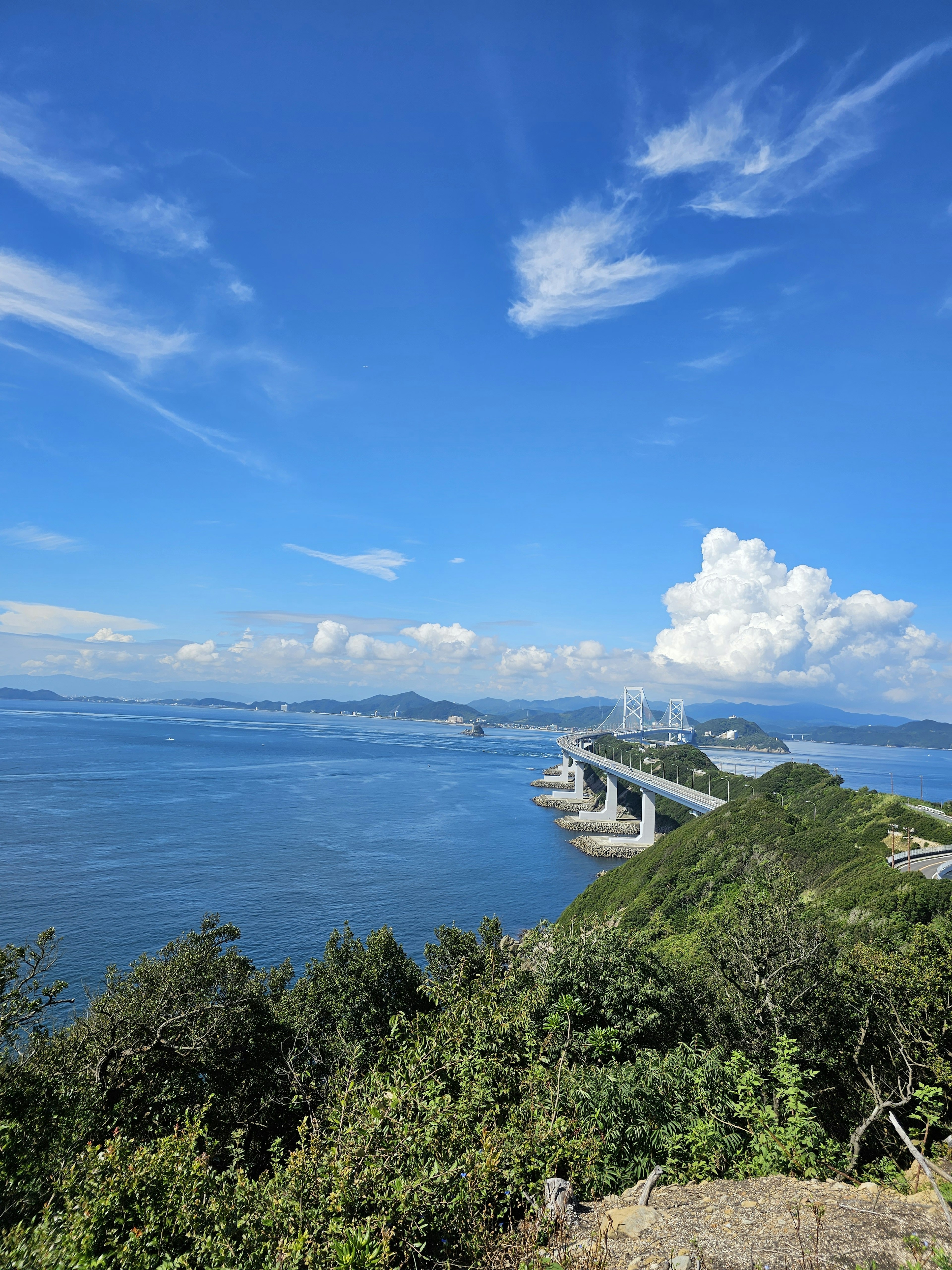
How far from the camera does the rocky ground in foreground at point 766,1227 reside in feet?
15.4

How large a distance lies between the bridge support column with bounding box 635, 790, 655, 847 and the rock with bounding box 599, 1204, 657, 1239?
170ft

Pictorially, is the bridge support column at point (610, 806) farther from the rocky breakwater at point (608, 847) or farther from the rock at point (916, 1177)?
the rock at point (916, 1177)

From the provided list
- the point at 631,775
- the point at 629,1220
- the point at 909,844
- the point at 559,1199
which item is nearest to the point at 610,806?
the point at 631,775

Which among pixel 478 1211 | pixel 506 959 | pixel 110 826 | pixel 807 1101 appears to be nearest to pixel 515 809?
pixel 110 826

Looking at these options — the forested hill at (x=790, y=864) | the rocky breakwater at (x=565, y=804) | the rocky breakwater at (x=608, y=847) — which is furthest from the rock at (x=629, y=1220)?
the rocky breakwater at (x=565, y=804)

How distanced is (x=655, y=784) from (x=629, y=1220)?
5020 centimetres

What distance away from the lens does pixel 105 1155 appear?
15.8ft

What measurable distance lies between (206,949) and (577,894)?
31.5m

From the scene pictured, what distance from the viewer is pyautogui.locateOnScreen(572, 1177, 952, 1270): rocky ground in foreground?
4.71 meters

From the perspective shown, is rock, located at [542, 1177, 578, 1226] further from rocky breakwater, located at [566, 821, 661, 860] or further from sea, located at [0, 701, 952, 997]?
rocky breakwater, located at [566, 821, 661, 860]

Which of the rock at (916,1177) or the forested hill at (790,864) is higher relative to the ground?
the rock at (916,1177)

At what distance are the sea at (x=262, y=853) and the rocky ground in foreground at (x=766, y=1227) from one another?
21993mm

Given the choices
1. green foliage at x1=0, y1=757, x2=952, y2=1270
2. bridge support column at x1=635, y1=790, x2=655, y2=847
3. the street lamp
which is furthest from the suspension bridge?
green foliage at x1=0, y1=757, x2=952, y2=1270

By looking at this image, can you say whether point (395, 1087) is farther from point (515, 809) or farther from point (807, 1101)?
point (515, 809)
